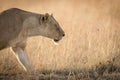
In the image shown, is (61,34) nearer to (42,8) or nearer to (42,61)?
(42,61)

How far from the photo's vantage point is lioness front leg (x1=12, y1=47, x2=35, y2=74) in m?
11.3

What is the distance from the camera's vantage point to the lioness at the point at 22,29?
1083cm

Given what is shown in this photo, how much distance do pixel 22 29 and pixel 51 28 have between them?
→ 2.11 ft

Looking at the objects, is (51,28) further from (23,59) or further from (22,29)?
(23,59)

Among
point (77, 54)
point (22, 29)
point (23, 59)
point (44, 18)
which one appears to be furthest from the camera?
point (77, 54)

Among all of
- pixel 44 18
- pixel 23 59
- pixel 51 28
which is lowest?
pixel 23 59

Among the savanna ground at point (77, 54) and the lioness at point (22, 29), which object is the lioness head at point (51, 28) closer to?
the lioness at point (22, 29)

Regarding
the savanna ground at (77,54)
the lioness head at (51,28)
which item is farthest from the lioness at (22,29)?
the savanna ground at (77,54)

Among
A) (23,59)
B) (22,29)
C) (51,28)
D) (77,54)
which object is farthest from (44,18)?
(77,54)

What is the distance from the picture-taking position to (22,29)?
11.0m

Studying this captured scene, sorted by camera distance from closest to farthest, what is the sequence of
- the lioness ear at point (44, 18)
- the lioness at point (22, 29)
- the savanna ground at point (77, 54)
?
the lioness at point (22, 29)
the savanna ground at point (77, 54)
the lioness ear at point (44, 18)

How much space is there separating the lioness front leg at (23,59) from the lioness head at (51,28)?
1.75 feet

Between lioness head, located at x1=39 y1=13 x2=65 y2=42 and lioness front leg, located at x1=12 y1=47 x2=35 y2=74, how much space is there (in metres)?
0.53

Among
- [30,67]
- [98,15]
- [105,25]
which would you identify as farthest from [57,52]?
[98,15]
